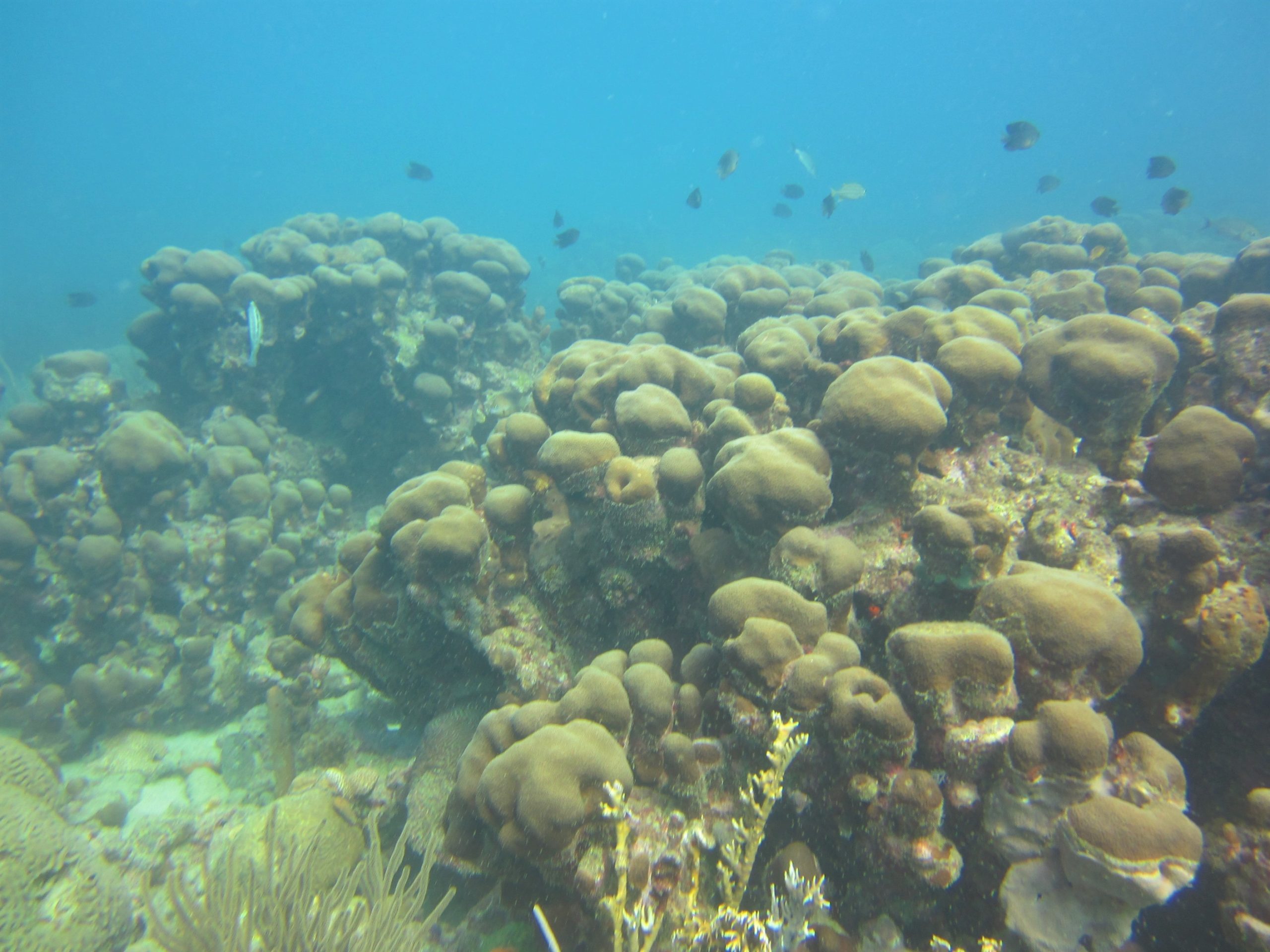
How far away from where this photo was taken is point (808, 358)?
221 inches

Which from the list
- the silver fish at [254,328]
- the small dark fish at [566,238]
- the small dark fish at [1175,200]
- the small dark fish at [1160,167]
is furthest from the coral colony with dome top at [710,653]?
the small dark fish at [566,238]

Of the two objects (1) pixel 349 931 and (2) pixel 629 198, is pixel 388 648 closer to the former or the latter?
(1) pixel 349 931

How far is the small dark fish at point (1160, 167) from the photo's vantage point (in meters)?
11.5

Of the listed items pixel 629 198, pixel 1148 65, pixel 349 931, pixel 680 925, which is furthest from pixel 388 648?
pixel 1148 65

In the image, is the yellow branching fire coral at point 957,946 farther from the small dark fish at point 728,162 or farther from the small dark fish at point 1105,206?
the small dark fish at point 1105,206

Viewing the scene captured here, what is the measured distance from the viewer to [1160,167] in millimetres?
11773

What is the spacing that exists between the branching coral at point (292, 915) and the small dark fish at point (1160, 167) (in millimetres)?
16820

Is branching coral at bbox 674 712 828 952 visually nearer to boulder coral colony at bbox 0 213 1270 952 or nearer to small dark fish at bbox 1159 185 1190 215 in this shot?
boulder coral colony at bbox 0 213 1270 952

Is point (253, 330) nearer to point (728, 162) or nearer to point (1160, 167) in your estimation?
point (728, 162)

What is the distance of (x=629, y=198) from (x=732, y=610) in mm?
101096

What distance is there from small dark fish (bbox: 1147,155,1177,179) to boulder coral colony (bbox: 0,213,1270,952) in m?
5.56

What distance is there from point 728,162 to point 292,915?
48.6 feet

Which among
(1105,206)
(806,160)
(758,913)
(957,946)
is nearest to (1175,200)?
(1105,206)

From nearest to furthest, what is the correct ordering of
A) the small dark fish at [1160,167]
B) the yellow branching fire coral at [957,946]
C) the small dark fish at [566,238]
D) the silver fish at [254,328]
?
the yellow branching fire coral at [957,946]
the silver fish at [254,328]
the small dark fish at [1160,167]
the small dark fish at [566,238]
